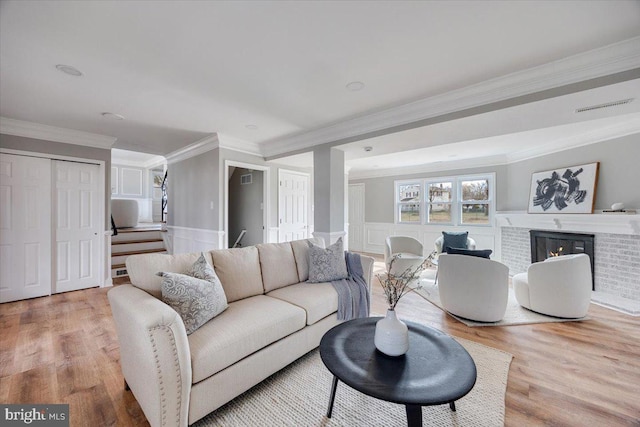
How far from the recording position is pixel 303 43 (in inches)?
77.7

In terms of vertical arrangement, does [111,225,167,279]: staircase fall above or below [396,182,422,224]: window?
below

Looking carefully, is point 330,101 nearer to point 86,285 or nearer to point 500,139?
point 500,139

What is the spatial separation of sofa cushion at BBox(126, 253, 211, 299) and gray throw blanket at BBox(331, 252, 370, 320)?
138 cm

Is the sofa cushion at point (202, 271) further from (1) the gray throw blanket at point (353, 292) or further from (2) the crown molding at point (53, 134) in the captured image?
(2) the crown molding at point (53, 134)

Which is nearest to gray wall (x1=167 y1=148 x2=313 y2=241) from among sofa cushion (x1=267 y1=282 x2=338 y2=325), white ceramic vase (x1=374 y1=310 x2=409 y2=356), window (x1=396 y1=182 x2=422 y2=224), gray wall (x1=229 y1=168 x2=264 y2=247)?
gray wall (x1=229 y1=168 x2=264 y2=247)

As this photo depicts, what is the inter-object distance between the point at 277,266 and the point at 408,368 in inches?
61.5

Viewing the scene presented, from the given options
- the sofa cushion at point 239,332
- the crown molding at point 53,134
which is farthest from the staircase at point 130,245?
the sofa cushion at point 239,332

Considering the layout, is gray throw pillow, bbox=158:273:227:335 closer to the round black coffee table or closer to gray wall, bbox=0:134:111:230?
the round black coffee table

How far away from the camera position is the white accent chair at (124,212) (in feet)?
20.4

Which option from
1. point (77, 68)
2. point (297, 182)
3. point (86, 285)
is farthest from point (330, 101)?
point (86, 285)

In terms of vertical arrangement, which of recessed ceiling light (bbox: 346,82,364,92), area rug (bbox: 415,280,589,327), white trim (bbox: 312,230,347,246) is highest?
recessed ceiling light (bbox: 346,82,364,92)

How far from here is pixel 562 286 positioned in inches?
113

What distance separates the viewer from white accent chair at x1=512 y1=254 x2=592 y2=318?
282 cm

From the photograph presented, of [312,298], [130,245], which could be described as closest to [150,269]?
[312,298]
